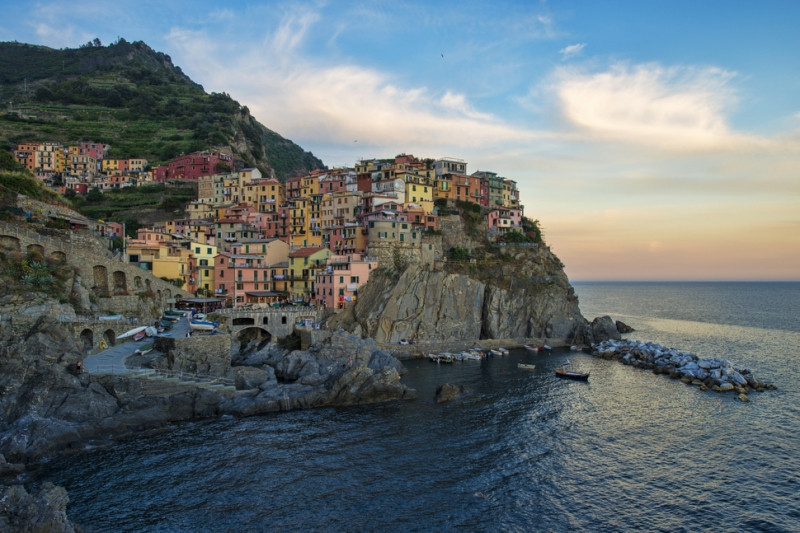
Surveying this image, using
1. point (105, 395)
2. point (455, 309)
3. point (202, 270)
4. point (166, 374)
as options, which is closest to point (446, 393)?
point (166, 374)

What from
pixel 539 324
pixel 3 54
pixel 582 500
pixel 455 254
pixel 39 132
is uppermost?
pixel 3 54

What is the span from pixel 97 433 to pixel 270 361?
22.3m

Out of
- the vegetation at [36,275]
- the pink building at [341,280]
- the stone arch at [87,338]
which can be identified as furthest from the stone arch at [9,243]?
the pink building at [341,280]

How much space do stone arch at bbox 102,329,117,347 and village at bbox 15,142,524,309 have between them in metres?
15.2

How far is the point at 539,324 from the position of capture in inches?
2815

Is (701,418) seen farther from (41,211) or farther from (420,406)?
(41,211)

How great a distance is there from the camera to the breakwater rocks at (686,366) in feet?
153

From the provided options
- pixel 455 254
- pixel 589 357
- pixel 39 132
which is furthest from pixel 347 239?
pixel 39 132

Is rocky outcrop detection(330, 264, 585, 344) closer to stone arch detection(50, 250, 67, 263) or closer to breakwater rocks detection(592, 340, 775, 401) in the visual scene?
breakwater rocks detection(592, 340, 775, 401)

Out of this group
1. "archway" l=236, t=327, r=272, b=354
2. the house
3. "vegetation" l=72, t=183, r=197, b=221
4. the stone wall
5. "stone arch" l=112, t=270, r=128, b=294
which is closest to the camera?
the stone wall

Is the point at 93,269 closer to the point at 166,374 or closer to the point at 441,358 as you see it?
the point at 166,374

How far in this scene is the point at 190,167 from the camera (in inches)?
4134

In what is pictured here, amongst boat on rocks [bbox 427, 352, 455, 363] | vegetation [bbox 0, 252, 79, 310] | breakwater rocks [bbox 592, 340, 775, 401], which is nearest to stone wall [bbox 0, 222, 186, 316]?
vegetation [bbox 0, 252, 79, 310]

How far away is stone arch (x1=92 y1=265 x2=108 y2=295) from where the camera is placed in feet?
162
